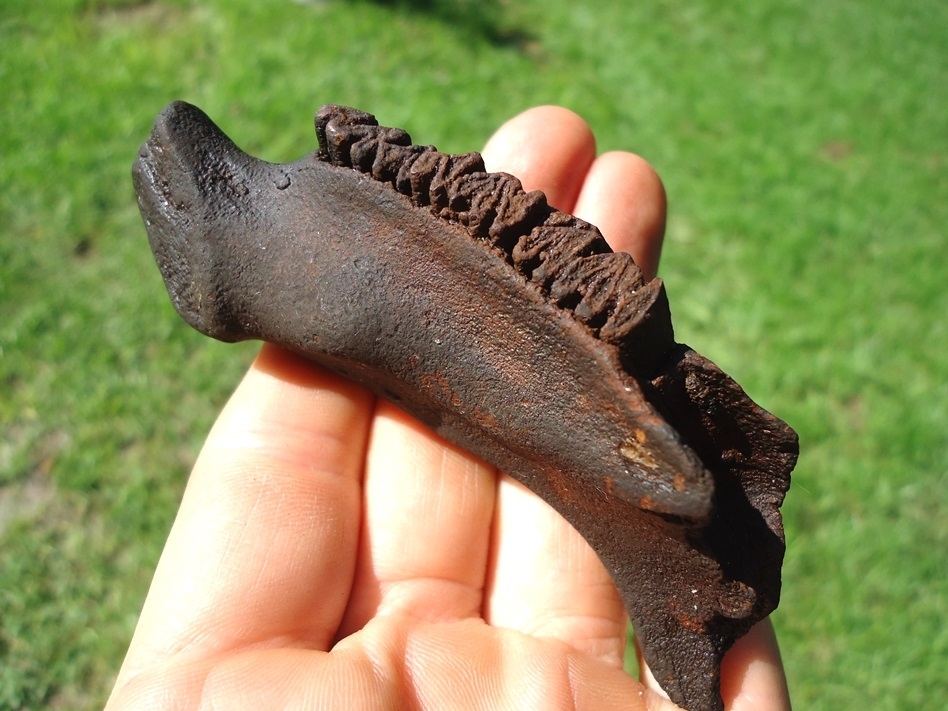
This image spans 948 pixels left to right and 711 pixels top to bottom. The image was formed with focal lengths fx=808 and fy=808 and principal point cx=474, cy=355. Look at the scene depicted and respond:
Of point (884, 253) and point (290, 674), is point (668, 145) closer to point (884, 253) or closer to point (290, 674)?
point (884, 253)

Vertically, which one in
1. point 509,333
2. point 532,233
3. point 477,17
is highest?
point 477,17

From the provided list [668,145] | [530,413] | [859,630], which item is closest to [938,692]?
[859,630]

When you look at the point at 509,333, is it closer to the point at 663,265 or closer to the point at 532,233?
the point at 532,233

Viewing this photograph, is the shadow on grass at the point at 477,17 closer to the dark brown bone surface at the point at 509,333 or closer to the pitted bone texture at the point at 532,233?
the dark brown bone surface at the point at 509,333

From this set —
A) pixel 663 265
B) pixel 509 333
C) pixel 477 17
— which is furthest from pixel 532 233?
pixel 477 17

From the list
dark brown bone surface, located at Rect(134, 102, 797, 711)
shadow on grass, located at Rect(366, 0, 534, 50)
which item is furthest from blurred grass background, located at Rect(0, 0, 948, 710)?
dark brown bone surface, located at Rect(134, 102, 797, 711)

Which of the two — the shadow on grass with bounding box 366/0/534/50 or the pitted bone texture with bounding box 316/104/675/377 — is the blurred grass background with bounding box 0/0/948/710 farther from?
the pitted bone texture with bounding box 316/104/675/377
